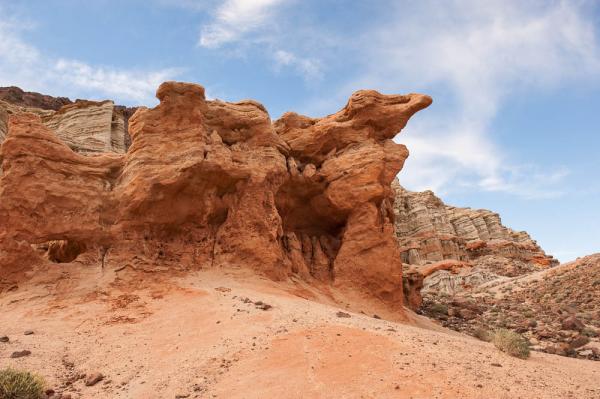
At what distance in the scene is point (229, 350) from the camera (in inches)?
303

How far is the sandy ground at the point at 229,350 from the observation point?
6316mm

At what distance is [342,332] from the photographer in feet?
26.2

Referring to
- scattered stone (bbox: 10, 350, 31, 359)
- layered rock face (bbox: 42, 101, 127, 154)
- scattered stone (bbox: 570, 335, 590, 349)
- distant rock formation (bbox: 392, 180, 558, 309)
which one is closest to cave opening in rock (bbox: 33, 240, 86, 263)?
scattered stone (bbox: 10, 350, 31, 359)

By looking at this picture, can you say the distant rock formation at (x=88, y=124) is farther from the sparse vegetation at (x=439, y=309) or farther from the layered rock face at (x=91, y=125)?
the sparse vegetation at (x=439, y=309)

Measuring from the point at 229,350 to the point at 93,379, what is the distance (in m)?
2.16

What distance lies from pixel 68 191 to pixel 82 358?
5.81 m

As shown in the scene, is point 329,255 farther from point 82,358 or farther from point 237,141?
point 82,358

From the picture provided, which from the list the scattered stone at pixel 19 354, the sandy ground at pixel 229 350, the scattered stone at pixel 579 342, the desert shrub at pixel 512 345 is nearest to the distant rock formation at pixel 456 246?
the scattered stone at pixel 579 342

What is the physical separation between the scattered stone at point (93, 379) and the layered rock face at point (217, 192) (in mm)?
4925

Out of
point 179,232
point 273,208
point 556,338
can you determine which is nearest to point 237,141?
point 273,208

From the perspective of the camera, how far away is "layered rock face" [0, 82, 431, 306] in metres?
12.3

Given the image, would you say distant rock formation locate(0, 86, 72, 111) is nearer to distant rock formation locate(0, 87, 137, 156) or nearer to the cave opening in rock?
distant rock formation locate(0, 87, 137, 156)

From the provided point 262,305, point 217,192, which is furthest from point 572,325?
point 217,192

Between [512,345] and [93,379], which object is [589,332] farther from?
[93,379]
